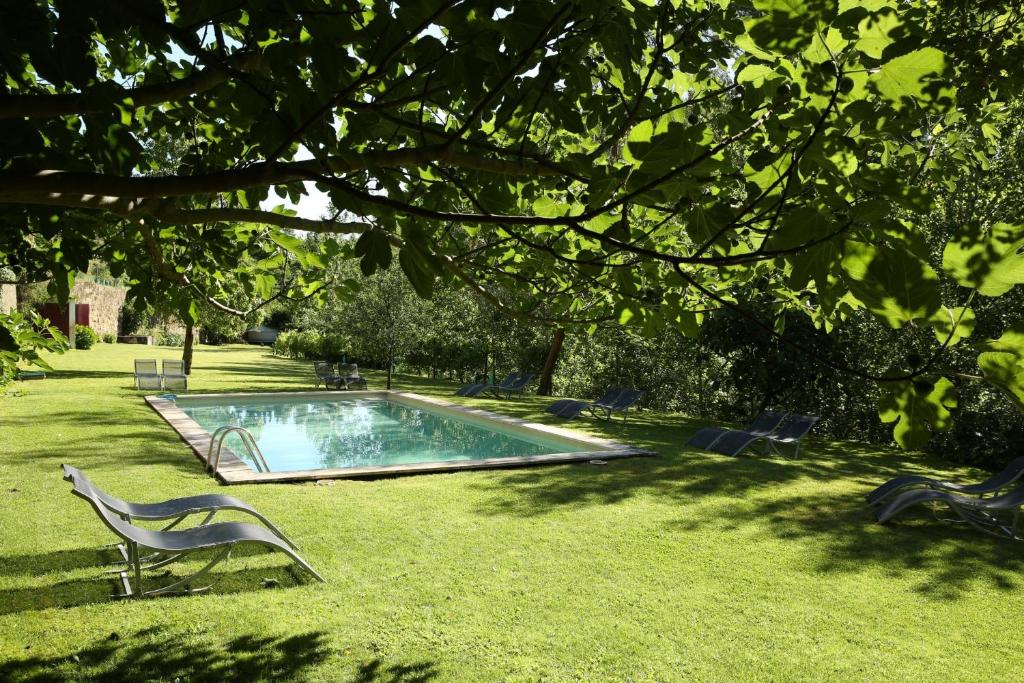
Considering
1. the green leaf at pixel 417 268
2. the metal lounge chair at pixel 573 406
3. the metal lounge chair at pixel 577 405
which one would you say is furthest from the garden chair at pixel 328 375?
the green leaf at pixel 417 268

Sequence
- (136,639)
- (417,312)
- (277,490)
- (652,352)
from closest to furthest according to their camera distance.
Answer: (136,639) < (277,490) < (652,352) < (417,312)

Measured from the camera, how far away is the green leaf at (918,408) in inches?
43.3

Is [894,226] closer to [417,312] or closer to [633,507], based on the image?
[633,507]

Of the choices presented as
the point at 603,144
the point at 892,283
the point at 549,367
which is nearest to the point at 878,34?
the point at 892,283

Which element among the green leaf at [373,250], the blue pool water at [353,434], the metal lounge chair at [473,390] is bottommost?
the blue pool water at [353,434]

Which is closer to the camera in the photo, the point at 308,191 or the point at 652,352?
the point at 308,191

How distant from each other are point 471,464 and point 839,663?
6.45 metres

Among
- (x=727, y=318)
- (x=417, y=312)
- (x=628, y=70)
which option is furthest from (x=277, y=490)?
(x=417, y=312)

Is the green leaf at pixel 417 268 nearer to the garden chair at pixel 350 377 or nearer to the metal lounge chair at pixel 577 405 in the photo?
the metal lounge chair at pixel 577 405

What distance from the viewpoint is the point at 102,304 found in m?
45.3

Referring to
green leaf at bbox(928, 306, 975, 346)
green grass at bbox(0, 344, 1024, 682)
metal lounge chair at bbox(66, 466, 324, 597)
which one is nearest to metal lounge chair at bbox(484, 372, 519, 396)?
green grass at bbox(0, 344, 1024, 682)

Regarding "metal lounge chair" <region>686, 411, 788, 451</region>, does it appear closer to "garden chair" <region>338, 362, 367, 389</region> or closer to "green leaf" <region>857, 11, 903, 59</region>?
"green leaf" <region>857, 11, 903, 59</region>

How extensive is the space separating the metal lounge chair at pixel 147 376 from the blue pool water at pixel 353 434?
142 cm

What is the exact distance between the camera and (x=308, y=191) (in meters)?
3.07
